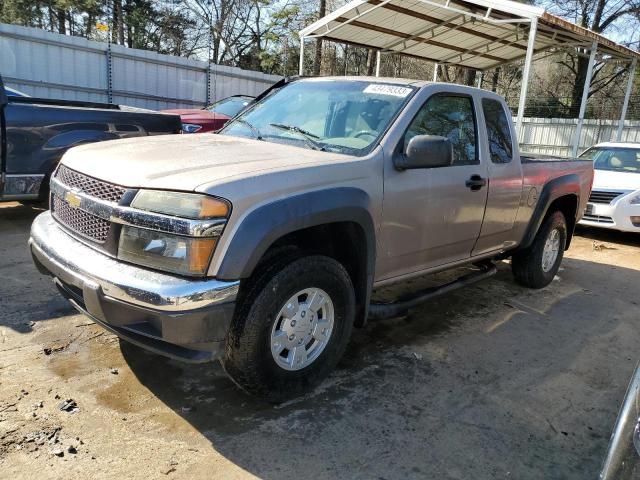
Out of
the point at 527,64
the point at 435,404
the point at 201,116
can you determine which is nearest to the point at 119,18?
the point at 201,116

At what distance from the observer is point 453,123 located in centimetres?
409

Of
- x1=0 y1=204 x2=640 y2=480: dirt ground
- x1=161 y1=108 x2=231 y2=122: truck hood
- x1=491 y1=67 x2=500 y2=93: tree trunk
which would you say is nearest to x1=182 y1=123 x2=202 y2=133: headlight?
x1=161 y1=108 x2=231 y2=122: truck hood

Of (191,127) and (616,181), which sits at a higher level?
(191,127)

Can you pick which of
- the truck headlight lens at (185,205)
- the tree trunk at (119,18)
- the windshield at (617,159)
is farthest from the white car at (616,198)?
the tree trunk at (119,18)

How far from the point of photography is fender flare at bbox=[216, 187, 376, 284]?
249cm

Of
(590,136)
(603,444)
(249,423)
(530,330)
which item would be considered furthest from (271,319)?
(590,136)

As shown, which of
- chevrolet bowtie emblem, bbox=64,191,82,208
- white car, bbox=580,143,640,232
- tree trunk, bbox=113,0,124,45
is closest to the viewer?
chevrolet bowtie emblem, bbox=64,191,82,208

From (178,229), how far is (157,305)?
0.37m

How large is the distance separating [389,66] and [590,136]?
1235 centimetres

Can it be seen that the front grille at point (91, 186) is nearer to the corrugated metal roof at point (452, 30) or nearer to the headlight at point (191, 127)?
the headlight at point (191, 127)

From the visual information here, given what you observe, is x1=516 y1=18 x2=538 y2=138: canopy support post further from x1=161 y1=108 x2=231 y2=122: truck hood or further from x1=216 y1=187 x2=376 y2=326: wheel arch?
x1=216 y1=187 x2=376 y2=326: wheel arch

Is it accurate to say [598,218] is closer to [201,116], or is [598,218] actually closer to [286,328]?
[201,116]

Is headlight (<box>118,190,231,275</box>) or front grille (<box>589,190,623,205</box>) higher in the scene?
headlight (<box>118,190,231,275</box>)

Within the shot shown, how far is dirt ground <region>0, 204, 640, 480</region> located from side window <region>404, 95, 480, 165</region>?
1.49 m
